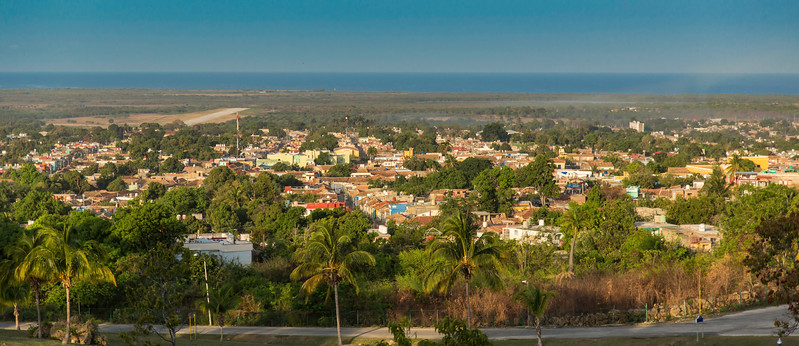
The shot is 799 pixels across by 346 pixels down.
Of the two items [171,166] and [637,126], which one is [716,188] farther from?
[637,126]

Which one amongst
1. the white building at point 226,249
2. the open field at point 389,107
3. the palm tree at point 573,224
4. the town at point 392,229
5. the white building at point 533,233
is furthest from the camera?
the open field at point 389,107

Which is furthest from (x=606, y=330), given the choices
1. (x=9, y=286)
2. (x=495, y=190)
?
(x=495, y=190)

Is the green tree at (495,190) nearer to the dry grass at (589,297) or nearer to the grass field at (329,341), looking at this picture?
the dry grass at (589,297)

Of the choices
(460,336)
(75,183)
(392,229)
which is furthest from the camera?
(75,183)

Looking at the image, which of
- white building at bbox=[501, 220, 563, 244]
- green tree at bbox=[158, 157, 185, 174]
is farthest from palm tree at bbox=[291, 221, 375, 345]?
green tree at bbox=[158, 157, 185, 174]

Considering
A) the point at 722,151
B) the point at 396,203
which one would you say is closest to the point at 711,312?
the point at 396,203

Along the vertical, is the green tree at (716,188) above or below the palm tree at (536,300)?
below

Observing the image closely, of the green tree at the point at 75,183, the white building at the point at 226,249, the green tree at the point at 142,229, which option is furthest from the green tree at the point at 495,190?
the green tree at the point at 75,183
